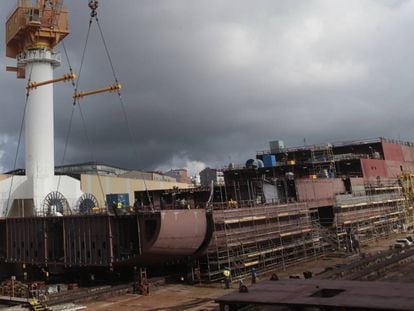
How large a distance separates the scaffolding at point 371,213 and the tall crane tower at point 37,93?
29329mm

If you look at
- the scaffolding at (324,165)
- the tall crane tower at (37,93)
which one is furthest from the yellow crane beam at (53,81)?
the scaffolding at (324,165)

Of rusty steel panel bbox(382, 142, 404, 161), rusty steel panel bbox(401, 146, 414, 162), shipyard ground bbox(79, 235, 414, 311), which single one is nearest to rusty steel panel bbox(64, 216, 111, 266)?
shipyard ground bbox(79, 235, 414, 311)

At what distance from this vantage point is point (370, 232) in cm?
4962

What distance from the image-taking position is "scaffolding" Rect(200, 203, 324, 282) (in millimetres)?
29141

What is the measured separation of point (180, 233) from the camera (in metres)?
27.5

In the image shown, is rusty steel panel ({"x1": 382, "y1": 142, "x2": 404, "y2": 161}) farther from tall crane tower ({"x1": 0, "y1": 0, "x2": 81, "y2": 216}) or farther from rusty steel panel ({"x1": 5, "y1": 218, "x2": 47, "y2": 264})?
rusty steel panel ({"x1": 5, "y1": 218, "x2": 47, "y2": 264})

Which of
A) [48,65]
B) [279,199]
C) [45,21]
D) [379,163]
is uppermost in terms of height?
[45,21]

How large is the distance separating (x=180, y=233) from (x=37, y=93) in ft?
90.4

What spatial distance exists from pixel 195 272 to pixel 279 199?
14.2 meters

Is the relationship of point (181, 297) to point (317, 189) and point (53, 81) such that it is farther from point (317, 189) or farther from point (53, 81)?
point (53, 81)

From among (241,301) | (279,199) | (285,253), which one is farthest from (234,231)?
(241,301)

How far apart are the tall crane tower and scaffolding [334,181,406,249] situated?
96.2 feet

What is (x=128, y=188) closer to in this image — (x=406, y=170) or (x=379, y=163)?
(x=379, y=163)

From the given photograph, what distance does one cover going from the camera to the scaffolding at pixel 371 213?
147ft
